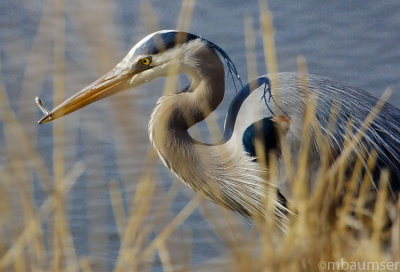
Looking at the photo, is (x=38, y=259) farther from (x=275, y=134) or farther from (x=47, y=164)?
(x=47, y=164)

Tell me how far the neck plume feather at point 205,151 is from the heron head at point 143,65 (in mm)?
54

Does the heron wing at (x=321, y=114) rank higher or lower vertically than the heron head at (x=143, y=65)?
lower

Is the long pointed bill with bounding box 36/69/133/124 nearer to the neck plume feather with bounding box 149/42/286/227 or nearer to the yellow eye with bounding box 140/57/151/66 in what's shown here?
the yellow eye with bounding box 140/57/151/66

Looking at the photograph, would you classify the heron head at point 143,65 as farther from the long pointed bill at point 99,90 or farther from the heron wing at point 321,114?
the heron wing at point 321,114

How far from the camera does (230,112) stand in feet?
13.4

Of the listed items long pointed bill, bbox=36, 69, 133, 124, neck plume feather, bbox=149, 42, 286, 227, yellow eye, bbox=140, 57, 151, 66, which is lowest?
neck plume feather, bbox=149, 42, 286, 227

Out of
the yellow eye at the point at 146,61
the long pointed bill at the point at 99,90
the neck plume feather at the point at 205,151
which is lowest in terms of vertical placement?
the neck plume feather at the point at 205,151

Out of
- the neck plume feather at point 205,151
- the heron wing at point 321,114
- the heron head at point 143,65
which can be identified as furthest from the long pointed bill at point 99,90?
the heron wing at point 321,114

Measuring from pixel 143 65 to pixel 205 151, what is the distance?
433 mm

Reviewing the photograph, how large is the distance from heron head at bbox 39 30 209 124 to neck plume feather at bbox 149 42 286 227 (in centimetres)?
5

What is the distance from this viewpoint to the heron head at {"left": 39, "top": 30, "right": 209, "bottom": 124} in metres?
3.91

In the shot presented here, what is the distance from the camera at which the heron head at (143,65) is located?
12.8ft

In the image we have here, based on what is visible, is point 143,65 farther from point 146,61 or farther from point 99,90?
point 99,90

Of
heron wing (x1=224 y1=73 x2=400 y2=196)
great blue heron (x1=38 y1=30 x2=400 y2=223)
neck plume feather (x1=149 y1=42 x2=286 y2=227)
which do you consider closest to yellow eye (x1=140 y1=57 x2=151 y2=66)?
great blue heron (x1=38 y1=30 x2=400 y2=223)
